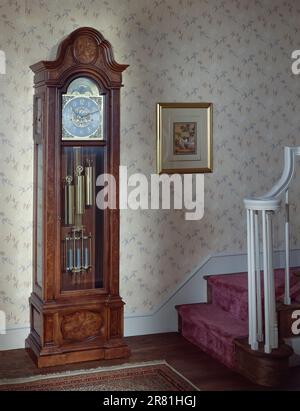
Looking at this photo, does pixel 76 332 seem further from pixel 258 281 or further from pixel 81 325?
pixel 258 281

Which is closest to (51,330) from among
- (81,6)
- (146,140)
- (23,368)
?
(23,368)

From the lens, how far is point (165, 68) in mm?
4852

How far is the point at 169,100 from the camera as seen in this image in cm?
488

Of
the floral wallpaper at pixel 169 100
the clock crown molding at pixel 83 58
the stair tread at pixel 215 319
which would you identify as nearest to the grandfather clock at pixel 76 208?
the clock crown molding at pixel 83 58

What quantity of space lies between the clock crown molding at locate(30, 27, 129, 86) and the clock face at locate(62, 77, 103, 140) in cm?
11

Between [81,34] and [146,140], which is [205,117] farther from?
[81,34]

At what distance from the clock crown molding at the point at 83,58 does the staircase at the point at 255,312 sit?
123 centimetres

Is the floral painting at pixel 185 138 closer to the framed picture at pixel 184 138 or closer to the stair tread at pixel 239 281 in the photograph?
the framed picture at pixel 184 138

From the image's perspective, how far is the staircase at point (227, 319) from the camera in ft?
13.5

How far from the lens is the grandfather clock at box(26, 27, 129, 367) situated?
4180mm

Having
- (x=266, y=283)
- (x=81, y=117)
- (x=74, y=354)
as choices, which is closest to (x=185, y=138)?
(x=81, y=117)

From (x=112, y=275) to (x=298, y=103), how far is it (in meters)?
2.15
